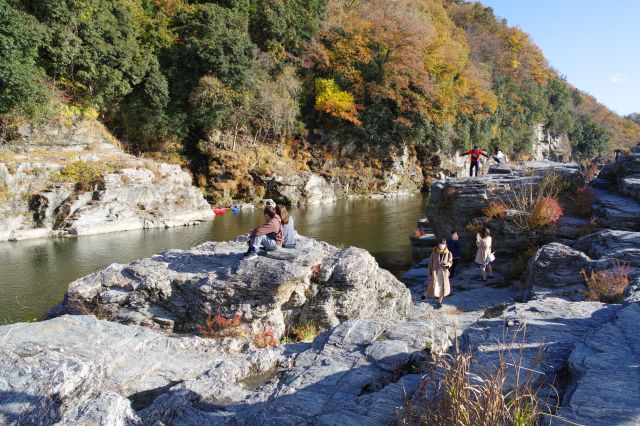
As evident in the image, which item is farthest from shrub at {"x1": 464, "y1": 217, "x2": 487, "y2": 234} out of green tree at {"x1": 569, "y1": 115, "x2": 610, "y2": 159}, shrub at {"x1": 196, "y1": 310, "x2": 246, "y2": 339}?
green tree at {"x1": 569, "y1": 115, "x2": 610, "y2": 159}

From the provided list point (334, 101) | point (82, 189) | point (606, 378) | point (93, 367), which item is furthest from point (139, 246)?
point (334, 101)

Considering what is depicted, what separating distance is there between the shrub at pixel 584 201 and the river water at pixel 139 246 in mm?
7014

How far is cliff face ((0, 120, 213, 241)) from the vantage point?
24.1 meters

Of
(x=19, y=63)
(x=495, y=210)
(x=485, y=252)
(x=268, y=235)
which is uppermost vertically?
(x=19, y=63)

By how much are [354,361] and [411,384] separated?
1202mm

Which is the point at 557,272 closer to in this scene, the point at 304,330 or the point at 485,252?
the point at 485,252

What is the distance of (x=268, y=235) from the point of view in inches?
422

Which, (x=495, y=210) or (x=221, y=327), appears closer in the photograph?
(x=221, y=327)

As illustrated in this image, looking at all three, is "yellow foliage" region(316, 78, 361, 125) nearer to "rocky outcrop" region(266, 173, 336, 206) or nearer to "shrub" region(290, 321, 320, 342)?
"rocky outcrop" region(266, 173, 336, 206)

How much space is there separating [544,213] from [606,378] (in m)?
12.2

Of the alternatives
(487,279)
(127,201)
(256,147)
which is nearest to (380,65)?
(256,147)

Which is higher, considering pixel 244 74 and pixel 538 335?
pixel 244 74

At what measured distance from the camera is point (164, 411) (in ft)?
16.3

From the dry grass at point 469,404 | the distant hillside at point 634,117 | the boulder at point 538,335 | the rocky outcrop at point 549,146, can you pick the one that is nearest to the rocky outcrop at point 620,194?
the boulder at point 538,335
